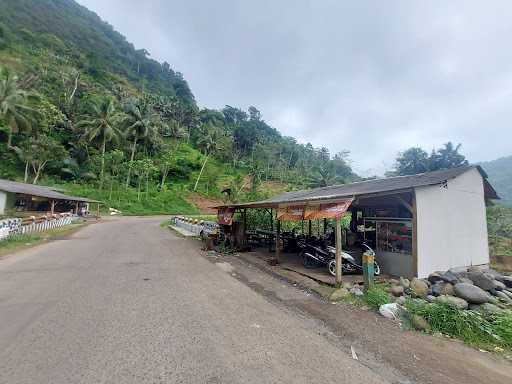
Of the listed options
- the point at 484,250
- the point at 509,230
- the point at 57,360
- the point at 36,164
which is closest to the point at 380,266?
the point at 484,250

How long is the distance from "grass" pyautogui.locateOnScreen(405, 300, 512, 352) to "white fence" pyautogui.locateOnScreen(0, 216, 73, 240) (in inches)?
648

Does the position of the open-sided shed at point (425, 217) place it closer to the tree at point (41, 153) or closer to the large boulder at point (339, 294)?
the large boulder at point (339, 294)

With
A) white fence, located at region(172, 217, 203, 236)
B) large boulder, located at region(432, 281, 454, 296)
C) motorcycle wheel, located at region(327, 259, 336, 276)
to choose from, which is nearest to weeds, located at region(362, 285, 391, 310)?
large boulder, located at region(432, 281, 454, 296)

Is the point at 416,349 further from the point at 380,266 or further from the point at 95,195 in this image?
the point at 95,195

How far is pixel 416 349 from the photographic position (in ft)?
13.4

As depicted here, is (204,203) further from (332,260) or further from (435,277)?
(435,277)

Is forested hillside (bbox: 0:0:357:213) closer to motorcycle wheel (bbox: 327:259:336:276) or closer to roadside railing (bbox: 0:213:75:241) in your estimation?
roadside railing (bbox: 0:213:75:241)

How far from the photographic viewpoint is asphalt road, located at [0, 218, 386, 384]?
3.12m

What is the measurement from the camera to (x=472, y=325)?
15.7 ft

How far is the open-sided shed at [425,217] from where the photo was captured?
7.34m

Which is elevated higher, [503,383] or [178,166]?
[178,166]

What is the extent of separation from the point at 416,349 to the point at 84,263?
9346 mm

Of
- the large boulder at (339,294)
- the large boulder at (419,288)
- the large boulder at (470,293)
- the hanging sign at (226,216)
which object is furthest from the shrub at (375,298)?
the hanging sign at (226,216)

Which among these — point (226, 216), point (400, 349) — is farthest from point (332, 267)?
point (226, 216)
